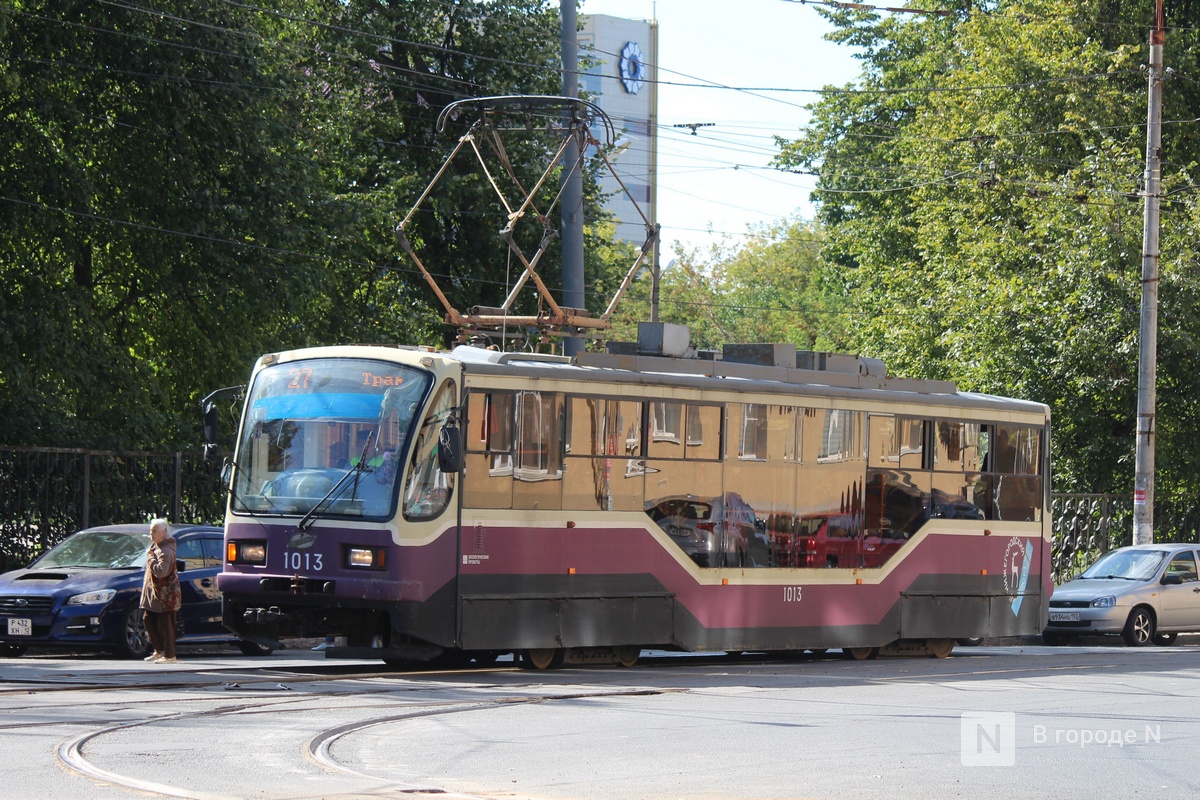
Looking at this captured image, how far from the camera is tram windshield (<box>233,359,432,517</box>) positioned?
15242mm

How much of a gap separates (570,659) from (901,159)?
31467mm

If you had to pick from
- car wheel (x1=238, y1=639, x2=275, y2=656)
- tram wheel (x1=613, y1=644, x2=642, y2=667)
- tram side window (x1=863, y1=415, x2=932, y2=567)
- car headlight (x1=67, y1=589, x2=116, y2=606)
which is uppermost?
tram side window (x1=863, y1=415, x2=932, y2=567)

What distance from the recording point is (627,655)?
17219 millimetres

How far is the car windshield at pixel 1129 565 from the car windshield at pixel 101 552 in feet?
48.1

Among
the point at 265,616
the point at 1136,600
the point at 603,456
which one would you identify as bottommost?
the point at 1136,600

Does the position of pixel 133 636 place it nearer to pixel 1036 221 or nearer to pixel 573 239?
pixel 573 239

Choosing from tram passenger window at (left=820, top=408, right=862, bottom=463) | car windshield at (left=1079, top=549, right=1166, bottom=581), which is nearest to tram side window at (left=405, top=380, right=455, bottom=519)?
tram passenger window at (left=820, top=408, right=862, bottom=463)

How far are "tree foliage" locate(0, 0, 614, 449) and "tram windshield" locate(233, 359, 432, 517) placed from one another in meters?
9.15

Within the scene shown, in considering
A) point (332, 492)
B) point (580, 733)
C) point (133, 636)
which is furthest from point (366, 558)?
point (580, 733)

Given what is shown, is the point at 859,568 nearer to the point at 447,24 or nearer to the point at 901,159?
the point at 447,24

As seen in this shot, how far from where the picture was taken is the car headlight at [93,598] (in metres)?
17.1

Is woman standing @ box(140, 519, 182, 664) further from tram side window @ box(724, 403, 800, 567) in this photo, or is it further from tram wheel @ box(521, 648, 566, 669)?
tram side window @ box(724, 403, 800, 567)

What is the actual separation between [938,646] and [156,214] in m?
15.2

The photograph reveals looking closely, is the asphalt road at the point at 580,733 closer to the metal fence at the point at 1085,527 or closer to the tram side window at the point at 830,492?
the tram side window at the point at 830,492
